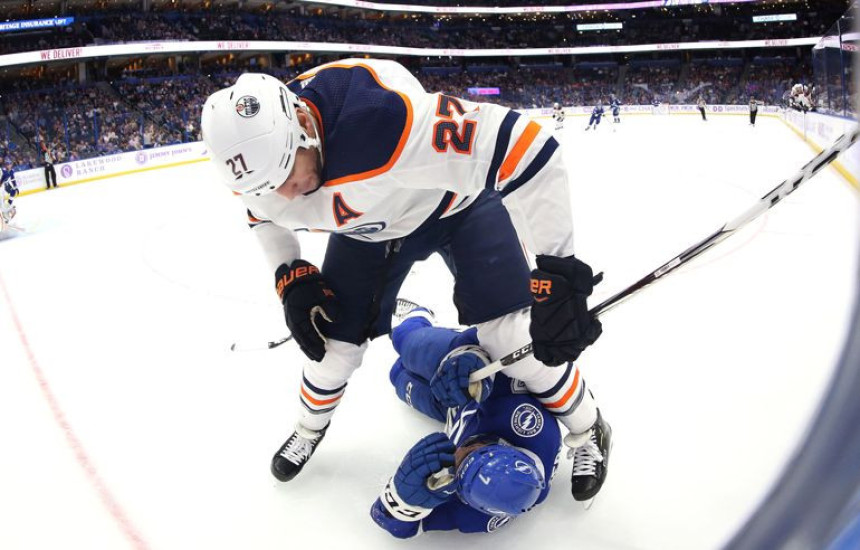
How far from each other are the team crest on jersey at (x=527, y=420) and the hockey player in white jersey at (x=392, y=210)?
10cm

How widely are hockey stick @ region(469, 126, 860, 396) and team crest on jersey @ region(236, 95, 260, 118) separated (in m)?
1.03

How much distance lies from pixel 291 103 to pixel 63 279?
4448mm

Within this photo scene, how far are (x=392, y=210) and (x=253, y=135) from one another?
1.77 ft

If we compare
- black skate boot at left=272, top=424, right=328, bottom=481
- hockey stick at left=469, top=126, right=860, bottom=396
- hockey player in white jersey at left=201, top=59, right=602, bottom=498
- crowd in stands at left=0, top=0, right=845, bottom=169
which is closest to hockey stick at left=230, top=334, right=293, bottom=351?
black skate boot at left=272, top=424, right=328, bottom=481

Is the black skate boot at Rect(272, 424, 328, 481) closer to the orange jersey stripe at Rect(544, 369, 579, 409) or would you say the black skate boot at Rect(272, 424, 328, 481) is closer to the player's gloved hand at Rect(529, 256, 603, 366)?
the orange jersey stripe at Rect(544, 369, 579, 409)

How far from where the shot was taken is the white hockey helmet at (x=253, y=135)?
1666 millimetres

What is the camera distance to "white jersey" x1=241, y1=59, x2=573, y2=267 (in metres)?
1.74

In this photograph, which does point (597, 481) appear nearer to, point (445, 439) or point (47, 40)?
point (445, 439)

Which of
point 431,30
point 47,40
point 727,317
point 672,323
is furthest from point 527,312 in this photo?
point 431,30

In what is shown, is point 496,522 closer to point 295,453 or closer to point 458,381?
point 458,381

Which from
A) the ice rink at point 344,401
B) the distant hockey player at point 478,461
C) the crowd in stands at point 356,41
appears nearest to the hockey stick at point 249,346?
the ice rink at point 344,401

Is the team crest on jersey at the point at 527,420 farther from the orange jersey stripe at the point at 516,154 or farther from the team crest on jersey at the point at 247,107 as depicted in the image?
the team crest on jersey at the point at 247,107

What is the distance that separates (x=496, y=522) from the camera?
1.88 metres

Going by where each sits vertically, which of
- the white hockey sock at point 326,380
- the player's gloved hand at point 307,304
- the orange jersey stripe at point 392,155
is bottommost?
the white hockey sock at point 326,380
